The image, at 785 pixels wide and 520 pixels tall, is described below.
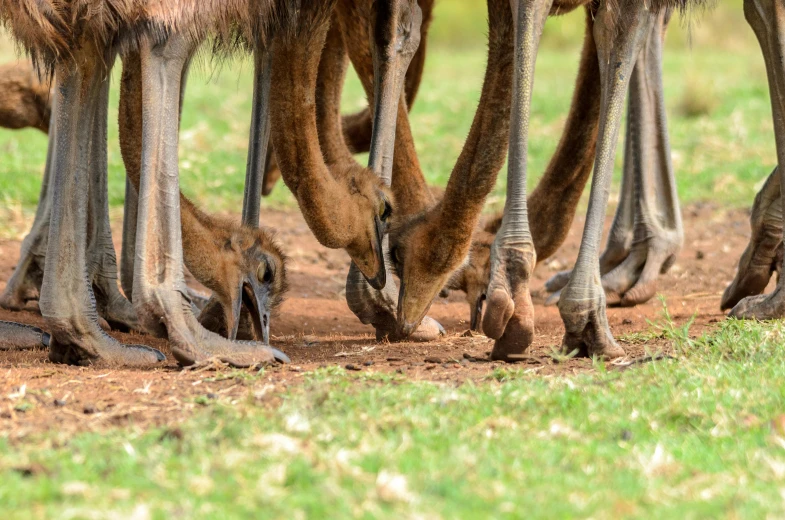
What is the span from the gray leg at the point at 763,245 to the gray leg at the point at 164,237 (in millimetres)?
2804

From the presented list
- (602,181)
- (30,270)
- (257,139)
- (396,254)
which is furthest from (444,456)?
(30,270)

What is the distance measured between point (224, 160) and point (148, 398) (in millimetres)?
7343

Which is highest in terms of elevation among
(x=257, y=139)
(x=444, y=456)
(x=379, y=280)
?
(x=257, y=139)

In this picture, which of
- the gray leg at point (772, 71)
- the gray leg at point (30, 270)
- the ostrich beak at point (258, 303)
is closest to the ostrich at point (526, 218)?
the gray leg at point (772, 71)

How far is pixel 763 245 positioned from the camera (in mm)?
6113

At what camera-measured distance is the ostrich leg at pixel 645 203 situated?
22.4 feet

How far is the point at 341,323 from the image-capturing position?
6555 mm

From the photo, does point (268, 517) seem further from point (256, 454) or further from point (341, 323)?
point (341, 323)

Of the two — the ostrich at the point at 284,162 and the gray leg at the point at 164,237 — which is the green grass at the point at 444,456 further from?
the ostrich at the point at 284,162

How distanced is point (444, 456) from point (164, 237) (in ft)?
6.06

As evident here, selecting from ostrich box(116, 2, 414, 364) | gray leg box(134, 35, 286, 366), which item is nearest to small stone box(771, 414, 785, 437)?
gray leg box(134, 35, 286, 366)

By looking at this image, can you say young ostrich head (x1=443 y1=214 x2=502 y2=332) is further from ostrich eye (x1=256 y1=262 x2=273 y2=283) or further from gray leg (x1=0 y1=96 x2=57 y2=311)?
gray leg (x1=0 y1=96 x2=57 y2=311)

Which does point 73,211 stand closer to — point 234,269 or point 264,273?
point 234,269

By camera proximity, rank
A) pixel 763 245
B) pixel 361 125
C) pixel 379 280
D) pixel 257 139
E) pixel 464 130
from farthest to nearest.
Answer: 1. pixel 464 130
2. pixel 361 125
3. pixel 763 245
4. pixel 257 139
5. pixel 379 280
